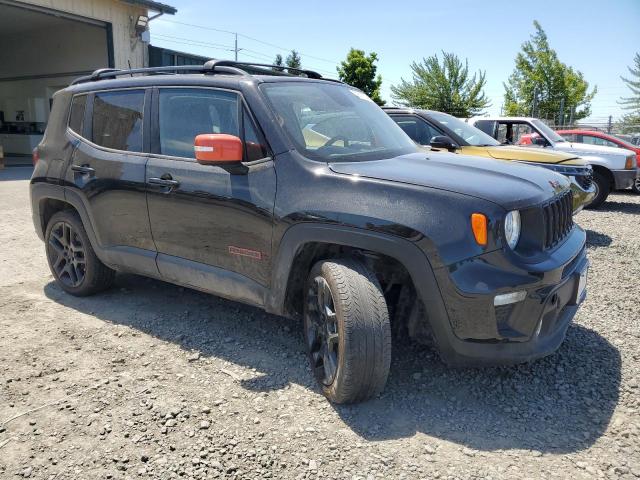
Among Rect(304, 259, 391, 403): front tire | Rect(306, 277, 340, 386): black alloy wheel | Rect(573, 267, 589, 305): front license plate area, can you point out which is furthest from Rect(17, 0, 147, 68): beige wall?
Rect(573, 267, 589, 305): front license plate area

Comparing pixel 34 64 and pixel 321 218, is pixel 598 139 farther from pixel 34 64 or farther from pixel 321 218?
pixel 34 64

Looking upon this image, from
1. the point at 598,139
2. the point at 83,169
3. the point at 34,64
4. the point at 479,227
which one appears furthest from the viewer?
the point at 34,64

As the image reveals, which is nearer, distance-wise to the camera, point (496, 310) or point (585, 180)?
point (496, 310)

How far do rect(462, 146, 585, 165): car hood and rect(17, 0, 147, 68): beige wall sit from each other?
12.6m

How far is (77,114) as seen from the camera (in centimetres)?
437

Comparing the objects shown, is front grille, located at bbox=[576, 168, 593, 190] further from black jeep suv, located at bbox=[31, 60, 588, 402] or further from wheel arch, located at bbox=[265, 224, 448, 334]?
wheel arch, located at bbox=[265, 224, 448, 334]

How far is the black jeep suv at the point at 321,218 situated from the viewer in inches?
100

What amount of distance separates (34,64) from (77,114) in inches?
789

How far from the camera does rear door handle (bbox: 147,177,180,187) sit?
3.51 metres

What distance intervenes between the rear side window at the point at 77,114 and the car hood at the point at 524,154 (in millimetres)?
4641

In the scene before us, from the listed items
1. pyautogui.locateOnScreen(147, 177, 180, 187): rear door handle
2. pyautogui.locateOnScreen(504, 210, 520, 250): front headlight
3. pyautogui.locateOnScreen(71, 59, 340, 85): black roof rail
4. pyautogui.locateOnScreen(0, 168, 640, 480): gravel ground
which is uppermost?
pyautogui.locateOnScreen(71, 59, 340, 85): black roof rail

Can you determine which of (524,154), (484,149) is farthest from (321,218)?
(524,154)

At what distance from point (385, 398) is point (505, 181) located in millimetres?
1392

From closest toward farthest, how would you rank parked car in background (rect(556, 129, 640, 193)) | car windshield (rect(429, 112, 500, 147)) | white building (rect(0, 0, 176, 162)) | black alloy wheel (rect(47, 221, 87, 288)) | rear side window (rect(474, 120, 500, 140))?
black alloy wheel (rect(47, 221, 87, 288)), car windshield (rect(429, 112, 500, 147)), rear side window (rect(474, 120, 500, 140)), parked car in background (rect(556, 129, 640, 193)), white building (rect(0, 0, 176, 162))
